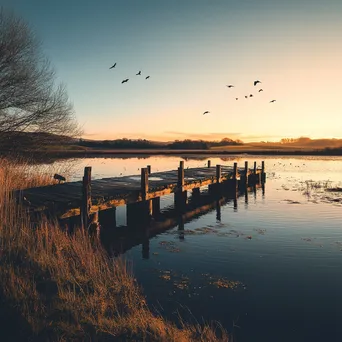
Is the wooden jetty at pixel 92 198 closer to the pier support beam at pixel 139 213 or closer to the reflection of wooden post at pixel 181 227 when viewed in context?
the pier support beam at pixel 139 213

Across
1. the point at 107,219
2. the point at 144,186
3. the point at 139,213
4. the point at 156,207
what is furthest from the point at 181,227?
the point at 107,219

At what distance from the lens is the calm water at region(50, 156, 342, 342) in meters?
7.44

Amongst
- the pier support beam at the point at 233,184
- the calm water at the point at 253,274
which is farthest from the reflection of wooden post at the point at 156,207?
the pier support beam at the point at 233,184

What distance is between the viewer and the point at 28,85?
2130cm

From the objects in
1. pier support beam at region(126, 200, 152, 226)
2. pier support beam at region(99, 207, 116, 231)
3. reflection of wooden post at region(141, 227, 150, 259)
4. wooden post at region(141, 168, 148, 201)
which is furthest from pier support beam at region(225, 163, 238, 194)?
reflection of wooden post at region(141, 227, 150, 259)

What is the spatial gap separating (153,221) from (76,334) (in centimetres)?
1244

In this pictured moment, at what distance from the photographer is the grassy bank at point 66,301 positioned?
5344mm

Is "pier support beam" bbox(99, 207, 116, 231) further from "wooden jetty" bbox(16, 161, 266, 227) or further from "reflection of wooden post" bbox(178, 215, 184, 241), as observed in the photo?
"reflection of wooden post" bbox(178, 215, 184, 241)

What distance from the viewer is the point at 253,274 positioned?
10.2m

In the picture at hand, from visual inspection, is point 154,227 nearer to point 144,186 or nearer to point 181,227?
point 181,227

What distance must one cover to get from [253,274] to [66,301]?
5977 millimetres

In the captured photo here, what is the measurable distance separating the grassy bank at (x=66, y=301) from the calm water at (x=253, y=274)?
110cm

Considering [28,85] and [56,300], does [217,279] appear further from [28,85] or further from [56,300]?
[28,85]

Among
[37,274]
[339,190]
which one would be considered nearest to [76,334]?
[37,274]
